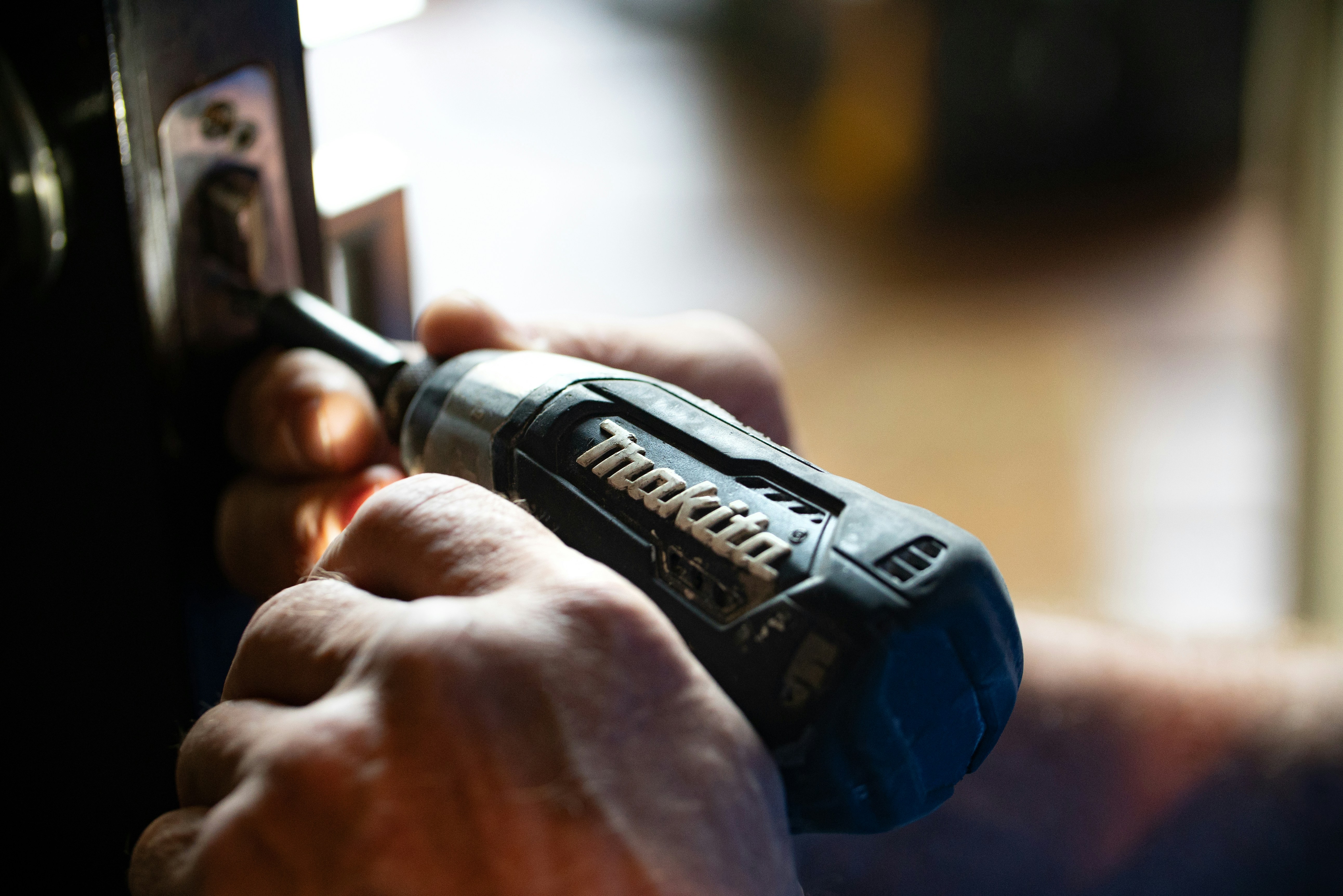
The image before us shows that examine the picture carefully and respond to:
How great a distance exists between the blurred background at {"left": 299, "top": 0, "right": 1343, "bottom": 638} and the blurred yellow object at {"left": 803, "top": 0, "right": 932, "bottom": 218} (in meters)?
0.01

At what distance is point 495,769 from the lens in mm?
296

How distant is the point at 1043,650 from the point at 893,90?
2.92m

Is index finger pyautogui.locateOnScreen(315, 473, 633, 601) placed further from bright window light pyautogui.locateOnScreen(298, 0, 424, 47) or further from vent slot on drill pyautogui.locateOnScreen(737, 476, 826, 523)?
bright window light pyautogui.locateOnScreen(298, 0, 424, 47)

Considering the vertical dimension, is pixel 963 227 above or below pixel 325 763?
below

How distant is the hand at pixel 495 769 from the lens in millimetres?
294

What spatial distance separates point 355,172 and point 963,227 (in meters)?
Answer: 2.47

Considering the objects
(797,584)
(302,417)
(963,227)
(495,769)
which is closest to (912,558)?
(797,584)

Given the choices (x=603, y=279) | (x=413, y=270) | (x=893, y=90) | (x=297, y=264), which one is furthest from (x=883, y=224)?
(x=297, y=264)

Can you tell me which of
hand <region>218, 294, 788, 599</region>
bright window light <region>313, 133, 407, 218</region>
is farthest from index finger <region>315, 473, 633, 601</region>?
bright window light <region>313, 133, 407, 218</region>

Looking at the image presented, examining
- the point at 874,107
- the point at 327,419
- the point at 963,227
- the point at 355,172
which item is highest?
the point at 874,107

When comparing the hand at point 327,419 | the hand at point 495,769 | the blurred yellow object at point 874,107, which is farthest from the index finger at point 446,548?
the blurred yellow object at point 874,107

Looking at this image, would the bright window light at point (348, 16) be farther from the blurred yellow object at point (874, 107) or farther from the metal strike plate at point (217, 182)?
the blurred yellow object at point (874, 107)

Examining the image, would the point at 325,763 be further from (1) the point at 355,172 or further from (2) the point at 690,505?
(1) the point at 355,172

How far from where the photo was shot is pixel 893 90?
3279 millimetres
